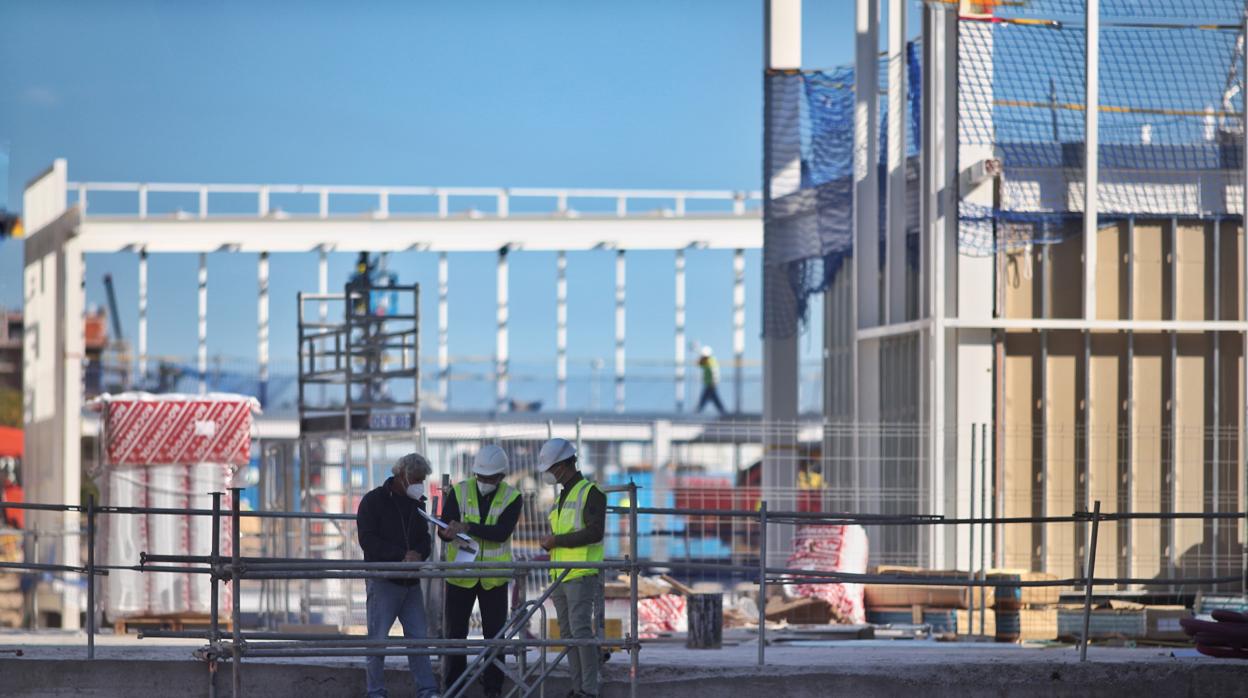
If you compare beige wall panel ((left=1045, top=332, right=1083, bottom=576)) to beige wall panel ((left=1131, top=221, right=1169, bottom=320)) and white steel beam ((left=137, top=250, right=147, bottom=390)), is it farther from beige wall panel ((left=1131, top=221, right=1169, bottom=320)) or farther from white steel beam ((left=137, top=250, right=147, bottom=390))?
white steel beam ((left=137, top=250, right=147, bottom=390))

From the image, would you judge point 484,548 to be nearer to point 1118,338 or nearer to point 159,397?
point 159,397

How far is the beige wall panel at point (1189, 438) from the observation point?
1888cm

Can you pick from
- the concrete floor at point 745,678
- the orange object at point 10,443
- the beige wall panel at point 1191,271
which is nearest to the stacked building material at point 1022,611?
the concrete floor at point 745,678

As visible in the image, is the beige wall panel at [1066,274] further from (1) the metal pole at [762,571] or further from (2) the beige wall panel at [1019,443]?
(1) the metal pole at [762,571]

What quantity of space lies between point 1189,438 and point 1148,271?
1737mm

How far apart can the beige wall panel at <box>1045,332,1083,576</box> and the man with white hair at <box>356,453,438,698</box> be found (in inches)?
339

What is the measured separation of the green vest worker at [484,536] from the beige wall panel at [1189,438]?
9.08 metres

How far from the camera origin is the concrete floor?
39.8 feet

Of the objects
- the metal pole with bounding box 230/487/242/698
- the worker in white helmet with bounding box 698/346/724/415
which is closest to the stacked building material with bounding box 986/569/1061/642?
the metal pole with bounding box 230/487/242/698

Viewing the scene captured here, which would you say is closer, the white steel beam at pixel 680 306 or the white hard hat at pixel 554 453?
the white hard hat at pixel 554 453

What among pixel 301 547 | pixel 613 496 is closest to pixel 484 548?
pixel 301 547

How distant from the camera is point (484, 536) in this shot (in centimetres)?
1210

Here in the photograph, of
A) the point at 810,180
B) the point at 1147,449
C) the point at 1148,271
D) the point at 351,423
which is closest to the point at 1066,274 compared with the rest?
the point at 1148,271

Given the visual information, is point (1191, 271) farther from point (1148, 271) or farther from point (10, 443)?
point (10, 443)
